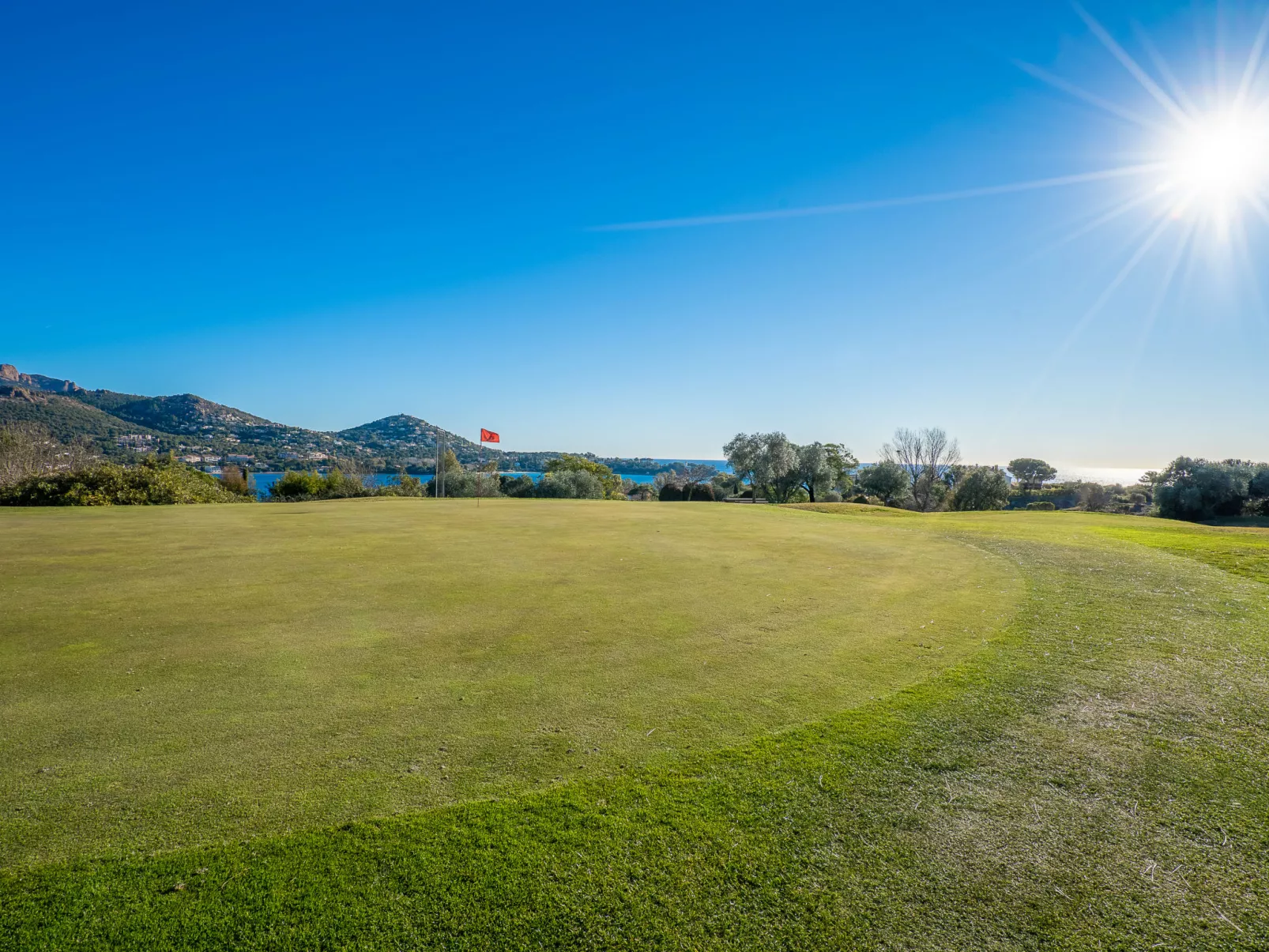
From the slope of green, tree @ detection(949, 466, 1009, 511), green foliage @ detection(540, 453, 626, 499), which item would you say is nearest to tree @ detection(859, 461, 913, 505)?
tree @ detection(949, 466, 1009, 511)

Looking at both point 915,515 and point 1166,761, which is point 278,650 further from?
point 915,515

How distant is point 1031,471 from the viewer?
92688 mm

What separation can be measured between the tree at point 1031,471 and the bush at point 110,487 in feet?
347

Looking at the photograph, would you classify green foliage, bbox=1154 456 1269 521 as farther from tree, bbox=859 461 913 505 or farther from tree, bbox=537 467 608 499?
tree, bbox=537 467 608 499

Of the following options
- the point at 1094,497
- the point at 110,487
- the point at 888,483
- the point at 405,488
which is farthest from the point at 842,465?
the point at 110,487

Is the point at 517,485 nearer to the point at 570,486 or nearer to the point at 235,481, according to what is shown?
the point at 570,486

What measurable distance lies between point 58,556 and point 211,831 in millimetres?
11641

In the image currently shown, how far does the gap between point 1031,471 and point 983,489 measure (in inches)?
1679

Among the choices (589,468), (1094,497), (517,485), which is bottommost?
(517,485)

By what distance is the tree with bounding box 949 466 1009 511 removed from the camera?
60156 mm

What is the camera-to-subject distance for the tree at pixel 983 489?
60156 millimetres

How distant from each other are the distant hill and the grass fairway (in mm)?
62762

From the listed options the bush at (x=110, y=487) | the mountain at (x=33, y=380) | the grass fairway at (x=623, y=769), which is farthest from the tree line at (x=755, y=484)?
the mountain at (x=33, y=380)

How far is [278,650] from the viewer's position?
6.18 metres
